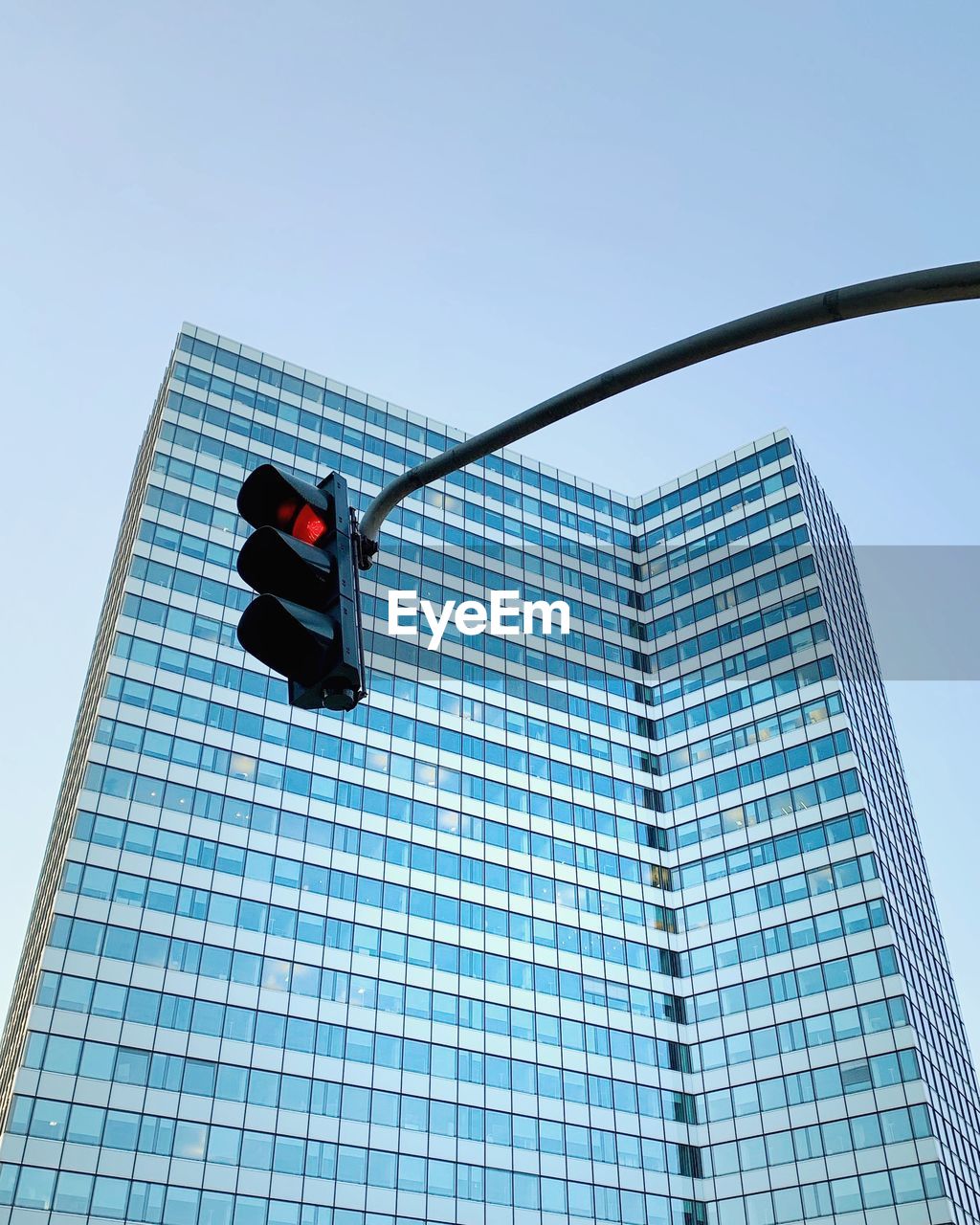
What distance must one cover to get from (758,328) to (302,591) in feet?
7.06

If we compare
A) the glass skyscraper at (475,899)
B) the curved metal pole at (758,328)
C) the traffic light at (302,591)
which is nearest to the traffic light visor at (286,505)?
the traffic light at (302,591)

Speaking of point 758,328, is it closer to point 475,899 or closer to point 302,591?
point 302,591

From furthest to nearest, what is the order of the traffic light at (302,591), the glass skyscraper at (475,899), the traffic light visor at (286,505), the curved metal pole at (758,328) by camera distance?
the glass skyscraper at (475,899) → the traffic light visor at (286,505) → the traffic light at (302,591) → the curved metal pole at (758,328)

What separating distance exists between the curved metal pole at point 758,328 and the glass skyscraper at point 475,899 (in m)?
48.4

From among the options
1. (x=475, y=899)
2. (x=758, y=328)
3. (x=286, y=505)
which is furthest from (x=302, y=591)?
(x=475, y=899)

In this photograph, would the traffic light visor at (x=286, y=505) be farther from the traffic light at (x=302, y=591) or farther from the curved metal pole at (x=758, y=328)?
the curved metal pole at (x=758, y=328)

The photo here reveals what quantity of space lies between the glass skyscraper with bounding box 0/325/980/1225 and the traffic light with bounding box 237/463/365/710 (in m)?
47.7

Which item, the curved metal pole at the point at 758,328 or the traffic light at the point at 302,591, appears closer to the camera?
the curved metal pole at the point at 758,328

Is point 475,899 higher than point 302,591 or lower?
higher

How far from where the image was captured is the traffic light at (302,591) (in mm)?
4988

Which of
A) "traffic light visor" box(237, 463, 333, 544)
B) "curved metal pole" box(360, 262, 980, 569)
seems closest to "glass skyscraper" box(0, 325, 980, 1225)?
"traffic light visor" box(237, 463, 333, 544)

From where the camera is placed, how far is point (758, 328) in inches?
182

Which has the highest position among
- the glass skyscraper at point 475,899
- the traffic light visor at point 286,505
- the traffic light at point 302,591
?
the glass skyscraper at point 475,899

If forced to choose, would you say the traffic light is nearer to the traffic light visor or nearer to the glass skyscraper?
the traffic light visor
